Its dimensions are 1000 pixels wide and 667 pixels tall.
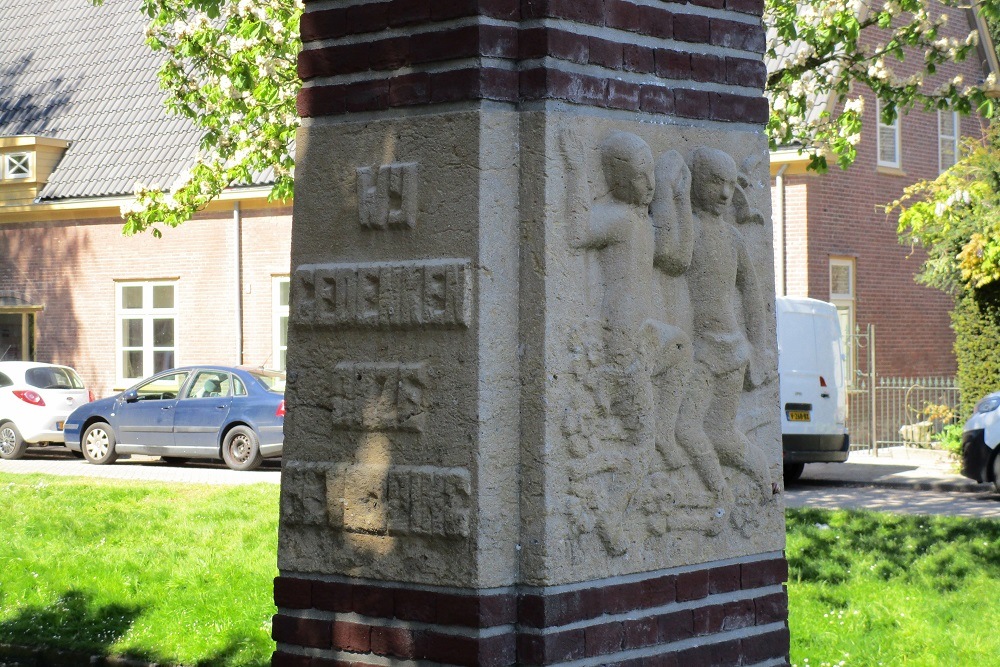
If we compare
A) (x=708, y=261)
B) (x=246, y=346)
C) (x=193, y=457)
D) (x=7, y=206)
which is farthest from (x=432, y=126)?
(x=7, y=206)

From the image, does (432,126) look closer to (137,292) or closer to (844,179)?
(844,179)

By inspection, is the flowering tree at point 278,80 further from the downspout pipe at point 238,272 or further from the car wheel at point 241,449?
the downspout pipe at point 238,272

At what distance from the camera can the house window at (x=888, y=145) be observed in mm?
24328

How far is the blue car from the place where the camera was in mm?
19516

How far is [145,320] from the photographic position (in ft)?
91.4

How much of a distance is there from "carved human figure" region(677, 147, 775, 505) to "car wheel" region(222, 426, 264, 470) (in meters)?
15.1

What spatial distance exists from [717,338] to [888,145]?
20.8 m

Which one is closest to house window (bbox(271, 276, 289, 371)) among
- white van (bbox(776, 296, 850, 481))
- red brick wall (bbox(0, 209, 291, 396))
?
red brick wall (bbox(0, 209, 291, 396))

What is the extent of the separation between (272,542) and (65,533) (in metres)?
2.00

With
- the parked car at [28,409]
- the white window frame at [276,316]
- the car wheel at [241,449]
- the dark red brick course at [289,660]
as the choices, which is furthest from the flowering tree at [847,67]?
the white window frame at [276,316]

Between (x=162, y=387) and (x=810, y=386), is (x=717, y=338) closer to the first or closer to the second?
(x=810, y=386)

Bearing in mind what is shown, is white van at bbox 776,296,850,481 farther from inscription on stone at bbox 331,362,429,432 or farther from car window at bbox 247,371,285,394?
inscription on stone at bbox 331,362,429,432

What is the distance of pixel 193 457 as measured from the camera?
68.8ft

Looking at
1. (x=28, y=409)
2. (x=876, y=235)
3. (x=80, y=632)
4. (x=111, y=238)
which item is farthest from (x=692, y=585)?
(x=111, y=238)
